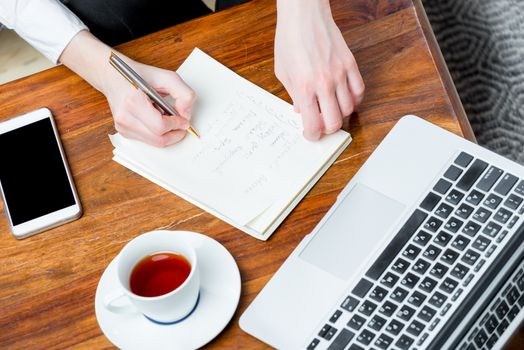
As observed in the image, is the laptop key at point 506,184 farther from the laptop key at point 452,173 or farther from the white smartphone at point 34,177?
the white smartphone at point 34,177

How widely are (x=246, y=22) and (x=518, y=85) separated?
819mm

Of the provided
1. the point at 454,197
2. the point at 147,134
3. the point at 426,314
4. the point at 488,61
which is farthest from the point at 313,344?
the point at 488,61

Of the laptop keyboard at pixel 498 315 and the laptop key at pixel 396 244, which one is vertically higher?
the laptop key at pixel 396 244

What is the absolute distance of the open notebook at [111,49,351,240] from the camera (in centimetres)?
85

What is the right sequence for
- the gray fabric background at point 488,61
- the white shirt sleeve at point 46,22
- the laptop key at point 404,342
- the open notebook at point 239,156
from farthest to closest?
the gray fabric background at point 488,61 → the white shirt sleeve at point 46,22 → the open notebook at point 239,156 → the laptop key at point 404,342

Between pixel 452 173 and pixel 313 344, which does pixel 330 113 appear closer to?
pixel 452 173

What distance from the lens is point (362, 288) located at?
2.53 ft

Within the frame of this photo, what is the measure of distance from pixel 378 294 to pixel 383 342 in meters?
0.05

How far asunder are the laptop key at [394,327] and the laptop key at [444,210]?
5.1 inches

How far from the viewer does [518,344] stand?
0.89m

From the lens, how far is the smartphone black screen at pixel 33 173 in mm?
895

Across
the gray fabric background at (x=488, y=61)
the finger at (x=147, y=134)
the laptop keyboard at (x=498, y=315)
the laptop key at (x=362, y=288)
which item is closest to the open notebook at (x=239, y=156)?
the finger at (x=147, y=134)

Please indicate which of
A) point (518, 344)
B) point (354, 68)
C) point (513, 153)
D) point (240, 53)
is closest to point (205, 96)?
point (240, 53)

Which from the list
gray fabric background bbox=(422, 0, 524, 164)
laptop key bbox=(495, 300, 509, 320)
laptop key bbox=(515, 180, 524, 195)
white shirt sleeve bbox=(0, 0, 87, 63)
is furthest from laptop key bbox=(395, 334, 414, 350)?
gray fabric background bbox=(422, 0, 524, 164)
